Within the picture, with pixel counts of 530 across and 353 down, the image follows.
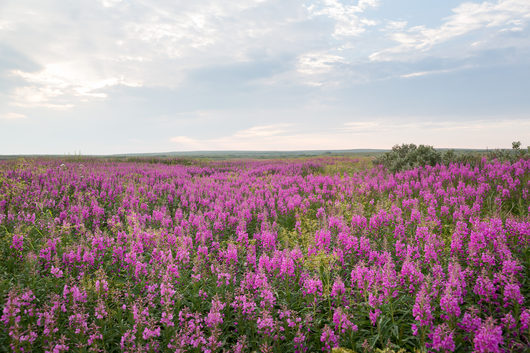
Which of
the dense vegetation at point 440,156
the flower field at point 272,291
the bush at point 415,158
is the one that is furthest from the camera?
the bush at point 415,158

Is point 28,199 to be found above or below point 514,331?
above

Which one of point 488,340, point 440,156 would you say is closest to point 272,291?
point 488,340

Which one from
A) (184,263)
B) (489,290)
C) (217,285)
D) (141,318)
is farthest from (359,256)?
(141,318)

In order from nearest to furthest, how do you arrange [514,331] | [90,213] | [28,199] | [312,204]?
[514,331], [90,213], [28,199], [312,204]

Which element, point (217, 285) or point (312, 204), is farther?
point (312, 204)

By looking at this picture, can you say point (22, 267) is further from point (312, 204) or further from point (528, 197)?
point (528, 197)

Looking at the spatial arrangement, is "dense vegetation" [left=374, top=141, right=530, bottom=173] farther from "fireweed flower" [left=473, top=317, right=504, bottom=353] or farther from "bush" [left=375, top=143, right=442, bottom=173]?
"fireweed flower" [left=473, top=317, right=504, bottom=353]

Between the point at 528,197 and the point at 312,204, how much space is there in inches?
256

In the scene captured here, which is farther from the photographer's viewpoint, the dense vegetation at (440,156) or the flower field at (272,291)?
the dense vegetation at (440,156)

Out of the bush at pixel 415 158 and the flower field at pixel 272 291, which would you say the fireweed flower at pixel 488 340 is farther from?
the bush at pixel 415 158

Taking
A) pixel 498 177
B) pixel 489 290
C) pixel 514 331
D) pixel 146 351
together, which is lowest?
pixel 146 351

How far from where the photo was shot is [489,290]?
356 cm

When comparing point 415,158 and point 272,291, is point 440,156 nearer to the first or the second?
point 415,158

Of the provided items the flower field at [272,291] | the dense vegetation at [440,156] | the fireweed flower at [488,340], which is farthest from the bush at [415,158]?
the fireweed flower at [488,340]
